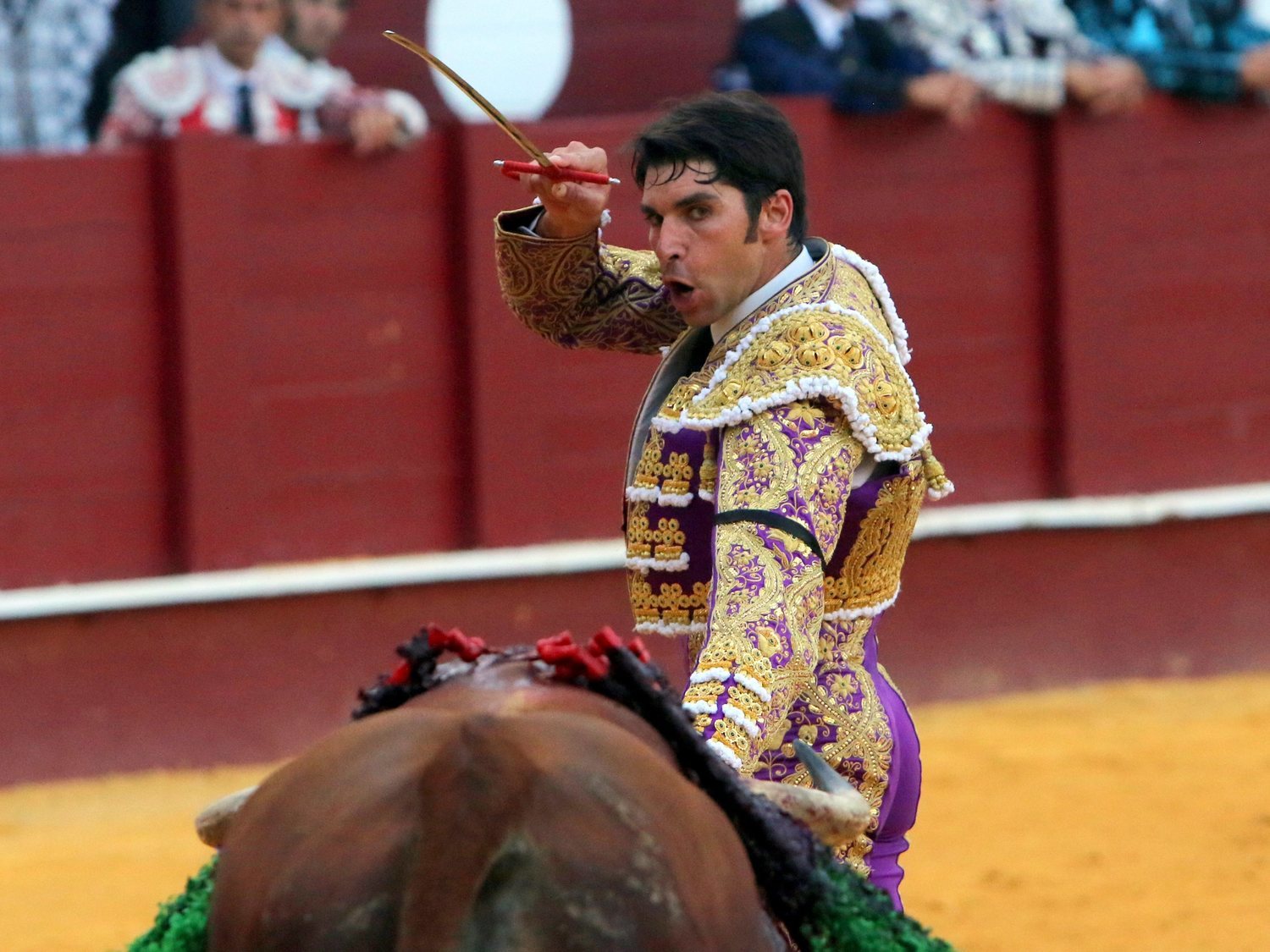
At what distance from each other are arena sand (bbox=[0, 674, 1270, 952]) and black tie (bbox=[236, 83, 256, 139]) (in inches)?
69.8

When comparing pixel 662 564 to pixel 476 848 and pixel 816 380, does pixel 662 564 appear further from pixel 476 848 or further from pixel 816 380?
pixel 476 848

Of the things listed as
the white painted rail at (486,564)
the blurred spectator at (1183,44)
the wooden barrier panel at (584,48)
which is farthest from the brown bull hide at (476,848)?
the blurred spectator at (1183,44)

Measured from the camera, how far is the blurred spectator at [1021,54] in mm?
7215

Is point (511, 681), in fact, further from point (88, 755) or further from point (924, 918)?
point (88, 755)

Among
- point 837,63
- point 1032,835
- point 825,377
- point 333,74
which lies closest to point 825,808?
point 825,377

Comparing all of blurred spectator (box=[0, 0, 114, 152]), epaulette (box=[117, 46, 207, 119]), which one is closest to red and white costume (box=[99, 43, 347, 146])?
epaulette (box=[117, 46, 207, 119])

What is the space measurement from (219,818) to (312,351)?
451cm

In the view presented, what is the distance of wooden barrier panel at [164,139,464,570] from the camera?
20.5 feet

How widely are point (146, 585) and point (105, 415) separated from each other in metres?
0.48

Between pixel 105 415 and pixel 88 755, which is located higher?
pixel 105 415

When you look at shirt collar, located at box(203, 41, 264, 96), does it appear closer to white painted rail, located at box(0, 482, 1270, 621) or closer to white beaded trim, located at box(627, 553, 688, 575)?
white painted rail, located at box(0, 482, 1270, 621)

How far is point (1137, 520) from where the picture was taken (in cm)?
737

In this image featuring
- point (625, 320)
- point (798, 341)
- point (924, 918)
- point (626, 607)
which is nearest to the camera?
point (798, 341)

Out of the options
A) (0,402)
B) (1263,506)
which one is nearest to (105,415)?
(0,402)
